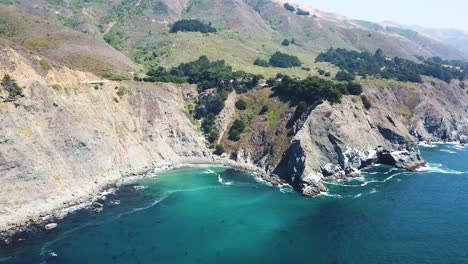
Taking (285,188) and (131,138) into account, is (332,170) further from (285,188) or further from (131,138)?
(131,138)

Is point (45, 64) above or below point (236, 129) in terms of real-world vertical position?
above

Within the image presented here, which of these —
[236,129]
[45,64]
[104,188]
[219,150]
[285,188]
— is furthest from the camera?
[236,129]

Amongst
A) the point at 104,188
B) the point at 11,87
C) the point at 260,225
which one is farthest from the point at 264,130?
the point at 11,87

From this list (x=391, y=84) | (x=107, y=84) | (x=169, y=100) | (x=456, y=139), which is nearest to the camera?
(x=107, y=84)

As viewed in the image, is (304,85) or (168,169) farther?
(304,85)

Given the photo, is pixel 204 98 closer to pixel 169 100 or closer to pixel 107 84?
pixel 169 100

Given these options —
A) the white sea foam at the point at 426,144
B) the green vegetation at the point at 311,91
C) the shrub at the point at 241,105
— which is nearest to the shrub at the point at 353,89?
the green vegetation at the point at 311,91


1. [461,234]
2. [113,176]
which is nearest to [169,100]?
[113,176]
